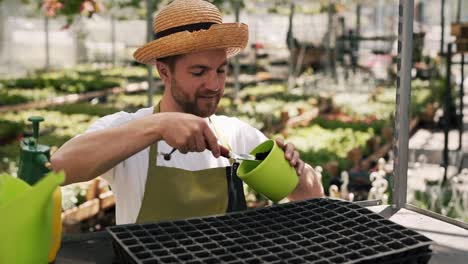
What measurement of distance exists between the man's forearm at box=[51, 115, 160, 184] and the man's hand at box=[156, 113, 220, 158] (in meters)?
0.05

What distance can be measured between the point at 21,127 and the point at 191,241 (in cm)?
660

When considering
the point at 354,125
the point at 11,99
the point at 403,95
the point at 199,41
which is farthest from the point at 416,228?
the point at 11,99

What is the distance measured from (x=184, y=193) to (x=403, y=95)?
22.6 inches

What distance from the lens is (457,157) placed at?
21.3 feet

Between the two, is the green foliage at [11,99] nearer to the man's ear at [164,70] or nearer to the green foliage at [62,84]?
the green foliage at [62,84]

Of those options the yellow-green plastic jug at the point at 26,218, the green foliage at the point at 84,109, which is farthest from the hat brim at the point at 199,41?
the green foliage at the point at 84,109

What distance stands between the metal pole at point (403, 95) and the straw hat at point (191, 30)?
429 mm

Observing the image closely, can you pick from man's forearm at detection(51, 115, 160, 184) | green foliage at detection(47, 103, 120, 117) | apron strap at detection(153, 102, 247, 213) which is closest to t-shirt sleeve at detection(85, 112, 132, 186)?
apron strap at detection(153, 102, 247, 213)

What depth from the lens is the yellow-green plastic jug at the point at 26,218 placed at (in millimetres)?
983

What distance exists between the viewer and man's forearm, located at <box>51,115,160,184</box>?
137 cm

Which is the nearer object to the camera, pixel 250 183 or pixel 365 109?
pixel 250 183

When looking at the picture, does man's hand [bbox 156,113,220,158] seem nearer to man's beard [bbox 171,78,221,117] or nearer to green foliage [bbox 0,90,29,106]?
man's beard [bbox 171,78,221,117]

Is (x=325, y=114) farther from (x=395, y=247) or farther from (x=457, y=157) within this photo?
(x=395, y=247)

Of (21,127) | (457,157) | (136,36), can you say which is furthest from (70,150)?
(136,36)
